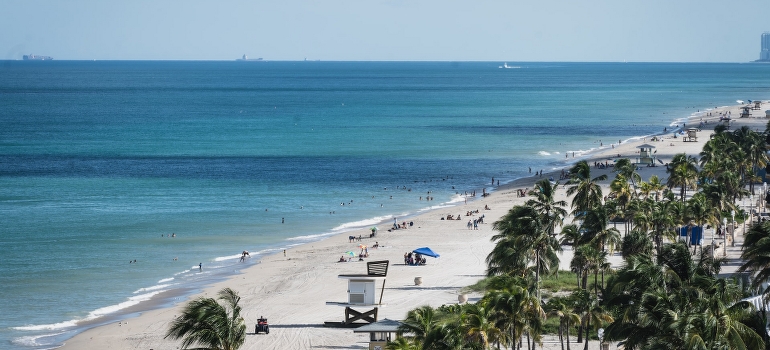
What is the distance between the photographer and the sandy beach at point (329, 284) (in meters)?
38.2

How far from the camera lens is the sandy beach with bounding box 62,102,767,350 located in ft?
125

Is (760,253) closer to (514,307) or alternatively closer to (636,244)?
(514,307)

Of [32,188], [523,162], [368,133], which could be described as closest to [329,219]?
[32,188]

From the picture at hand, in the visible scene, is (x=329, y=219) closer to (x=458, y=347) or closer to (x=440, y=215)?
(x=440, y=215)

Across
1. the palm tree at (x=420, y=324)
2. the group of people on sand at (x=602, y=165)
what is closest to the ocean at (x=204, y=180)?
the group of people on sand at (x=602, y=165)

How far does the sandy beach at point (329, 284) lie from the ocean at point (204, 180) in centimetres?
192

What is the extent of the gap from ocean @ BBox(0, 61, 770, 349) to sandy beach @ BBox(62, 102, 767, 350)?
1.92m

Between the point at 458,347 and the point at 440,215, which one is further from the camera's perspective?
the point at 440,215

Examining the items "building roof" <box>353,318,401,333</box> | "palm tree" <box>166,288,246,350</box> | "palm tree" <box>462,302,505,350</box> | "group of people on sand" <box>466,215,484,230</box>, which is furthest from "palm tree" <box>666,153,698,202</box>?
"palm tree" <box>166,288,246,350</box>

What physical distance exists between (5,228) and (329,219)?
21873mm

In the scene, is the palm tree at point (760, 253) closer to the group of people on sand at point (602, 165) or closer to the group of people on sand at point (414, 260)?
the group of people on sand at point (414, 260)

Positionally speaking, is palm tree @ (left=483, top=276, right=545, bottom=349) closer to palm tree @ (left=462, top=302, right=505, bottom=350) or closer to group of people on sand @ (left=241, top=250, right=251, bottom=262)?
palm tree @ (left=462, top=302, right=505, bottom=350)

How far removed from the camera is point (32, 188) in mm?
82125

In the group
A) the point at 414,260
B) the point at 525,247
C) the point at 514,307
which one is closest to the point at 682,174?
the point at 414,260
